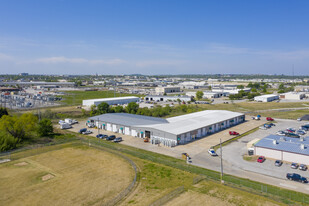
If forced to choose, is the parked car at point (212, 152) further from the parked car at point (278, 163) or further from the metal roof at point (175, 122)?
the parked car at point (278, 163)

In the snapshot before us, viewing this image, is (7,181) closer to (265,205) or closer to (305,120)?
(265,205)

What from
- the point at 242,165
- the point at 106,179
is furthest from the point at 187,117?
the point at 106,179

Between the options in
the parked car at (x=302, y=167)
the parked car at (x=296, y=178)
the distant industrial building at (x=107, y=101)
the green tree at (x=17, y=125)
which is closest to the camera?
the parked car at (x=296, y=178)

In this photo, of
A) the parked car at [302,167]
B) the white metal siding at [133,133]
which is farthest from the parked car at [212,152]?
the white metal siding at [133,133]

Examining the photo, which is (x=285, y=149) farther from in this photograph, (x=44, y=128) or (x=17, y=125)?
(x=17, y=125)

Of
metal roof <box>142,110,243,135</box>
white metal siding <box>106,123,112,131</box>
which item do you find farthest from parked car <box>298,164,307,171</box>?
white metal siding <box>106,123,112,131</box>
